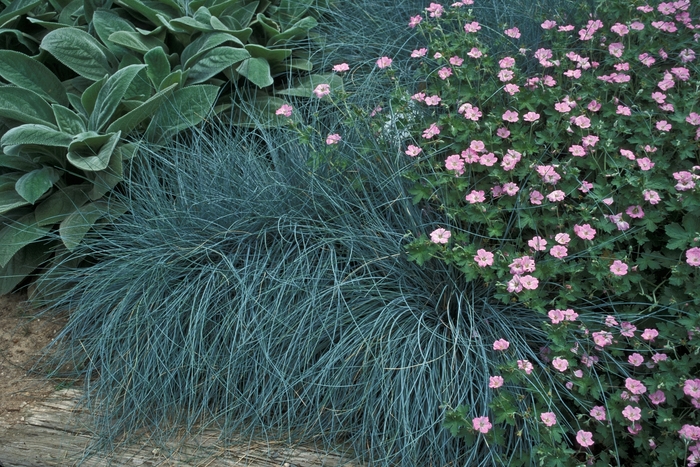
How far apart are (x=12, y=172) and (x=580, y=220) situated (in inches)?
83.4

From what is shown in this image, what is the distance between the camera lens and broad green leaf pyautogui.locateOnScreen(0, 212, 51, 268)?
8.25 feet

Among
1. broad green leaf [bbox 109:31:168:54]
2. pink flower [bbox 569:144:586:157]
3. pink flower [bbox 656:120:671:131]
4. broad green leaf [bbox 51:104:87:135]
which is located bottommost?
broad green leaf [bbox 51:104:87:135]

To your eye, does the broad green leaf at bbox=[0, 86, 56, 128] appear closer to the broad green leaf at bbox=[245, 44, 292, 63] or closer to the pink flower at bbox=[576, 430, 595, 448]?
the broad green leaf at bbox=[245, 44, 292, 63]

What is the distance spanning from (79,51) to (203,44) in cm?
48

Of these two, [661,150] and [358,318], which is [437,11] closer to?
[661,150]

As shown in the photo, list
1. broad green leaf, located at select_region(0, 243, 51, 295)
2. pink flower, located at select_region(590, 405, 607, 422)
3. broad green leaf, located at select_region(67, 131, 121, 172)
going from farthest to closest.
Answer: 1. broad green leaf, located at select_region(0, 243, 51, 295)
2. broad green leaf, located at select_region(67, 131, 121, 172)
3. pink flower, located at select_region(590, 405, 607, 422)

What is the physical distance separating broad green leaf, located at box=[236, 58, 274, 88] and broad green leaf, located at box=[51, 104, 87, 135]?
68cm

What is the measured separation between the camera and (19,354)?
8.22 feet

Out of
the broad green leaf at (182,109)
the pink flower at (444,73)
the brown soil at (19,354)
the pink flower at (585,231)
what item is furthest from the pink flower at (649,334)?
the brown soil at (19,354)

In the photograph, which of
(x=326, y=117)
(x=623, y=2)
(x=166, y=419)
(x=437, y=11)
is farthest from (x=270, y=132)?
(x=623, y=2)

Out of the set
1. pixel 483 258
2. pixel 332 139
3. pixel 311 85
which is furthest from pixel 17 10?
pixel 483 258

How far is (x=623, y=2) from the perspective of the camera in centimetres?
251

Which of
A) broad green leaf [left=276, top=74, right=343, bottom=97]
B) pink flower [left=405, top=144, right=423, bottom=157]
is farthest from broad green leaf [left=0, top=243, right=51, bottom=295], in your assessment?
pink flower [left=405, top=144, right=423, bottom=157]

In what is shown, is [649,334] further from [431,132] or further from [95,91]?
[95,91]
